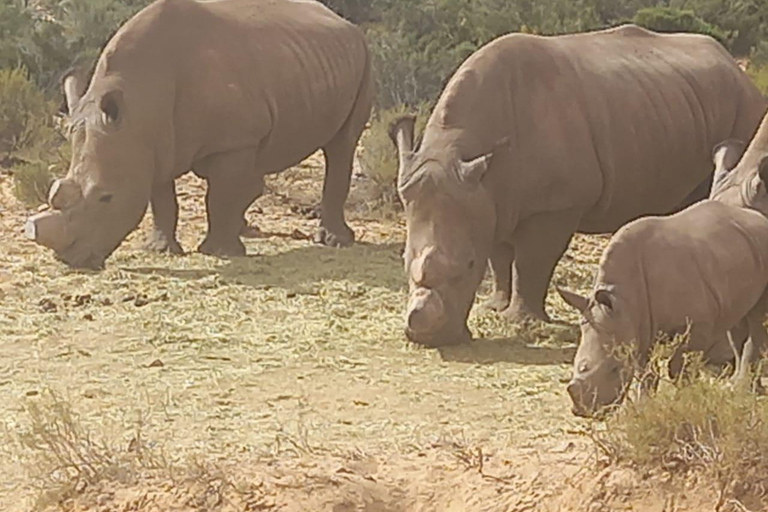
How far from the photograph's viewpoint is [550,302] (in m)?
9.63

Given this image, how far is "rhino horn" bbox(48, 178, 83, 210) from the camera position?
10.4 m

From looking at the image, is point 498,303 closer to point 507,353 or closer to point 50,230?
point 507,353

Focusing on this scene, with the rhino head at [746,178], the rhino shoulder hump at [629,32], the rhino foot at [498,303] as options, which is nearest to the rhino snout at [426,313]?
the rhino foot at [498,303]

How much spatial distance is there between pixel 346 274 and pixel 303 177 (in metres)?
4.72

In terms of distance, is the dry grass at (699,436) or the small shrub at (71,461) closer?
the dry grass at (699,436)

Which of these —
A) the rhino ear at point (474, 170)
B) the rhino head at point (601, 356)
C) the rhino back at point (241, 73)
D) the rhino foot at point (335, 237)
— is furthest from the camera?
the rhino foot at point (335, 237)

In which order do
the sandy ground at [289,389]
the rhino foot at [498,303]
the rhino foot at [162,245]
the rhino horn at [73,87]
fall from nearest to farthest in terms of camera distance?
the sandy ground at [289,389] < the rhino foot at [498,303] < the rhino horn at [73,87] < the rhino foot at [162,245]

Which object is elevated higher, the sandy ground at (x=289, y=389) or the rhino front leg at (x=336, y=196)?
the sandy ground at (x=289, y=389)

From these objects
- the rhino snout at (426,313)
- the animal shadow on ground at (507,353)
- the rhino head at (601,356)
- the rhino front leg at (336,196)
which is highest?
the rhino head at (601,356)

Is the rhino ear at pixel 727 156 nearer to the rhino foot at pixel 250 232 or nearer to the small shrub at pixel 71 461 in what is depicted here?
the small shrub at pixel 71 461

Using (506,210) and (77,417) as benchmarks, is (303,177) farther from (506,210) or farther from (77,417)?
(77,417)

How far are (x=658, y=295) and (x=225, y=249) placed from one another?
5163 millimetres

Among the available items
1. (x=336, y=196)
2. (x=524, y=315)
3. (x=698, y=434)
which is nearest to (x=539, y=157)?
(x=524, y=315)

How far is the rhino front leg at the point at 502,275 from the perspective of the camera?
30.8ft
